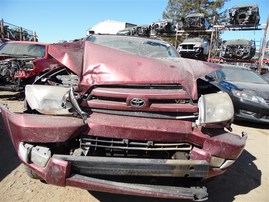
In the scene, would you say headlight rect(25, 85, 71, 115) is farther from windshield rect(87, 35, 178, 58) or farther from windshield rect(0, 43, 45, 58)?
windshield rect(0, 43, 45, 58)

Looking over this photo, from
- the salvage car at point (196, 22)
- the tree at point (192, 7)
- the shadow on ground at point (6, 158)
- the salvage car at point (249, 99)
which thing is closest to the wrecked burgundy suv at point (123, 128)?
the shadow on ground at point (6, 158)

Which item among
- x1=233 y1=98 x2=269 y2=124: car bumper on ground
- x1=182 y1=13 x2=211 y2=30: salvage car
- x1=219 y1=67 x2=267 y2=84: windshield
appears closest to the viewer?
x1=233 y1=98 x2=269 y2=124: car bumper on ground

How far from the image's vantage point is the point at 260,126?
Answer: 613cm

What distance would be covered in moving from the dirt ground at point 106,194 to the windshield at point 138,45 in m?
1.93

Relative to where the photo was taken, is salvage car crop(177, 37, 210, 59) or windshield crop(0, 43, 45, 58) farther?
salvage car crop(177, 37, 210, 59)

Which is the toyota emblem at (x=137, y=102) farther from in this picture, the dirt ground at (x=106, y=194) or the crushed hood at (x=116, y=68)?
the dirt ground at (x=106, y=194)

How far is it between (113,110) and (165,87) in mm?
568

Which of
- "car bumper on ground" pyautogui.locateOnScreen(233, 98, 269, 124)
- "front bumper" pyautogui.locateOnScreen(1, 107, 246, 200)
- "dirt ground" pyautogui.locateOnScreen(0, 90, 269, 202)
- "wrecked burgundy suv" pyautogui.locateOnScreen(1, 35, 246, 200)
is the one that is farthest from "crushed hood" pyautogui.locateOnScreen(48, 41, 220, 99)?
"car bumper on ground" pyautogui.locateOnScreen(233, 98, 269, 124)

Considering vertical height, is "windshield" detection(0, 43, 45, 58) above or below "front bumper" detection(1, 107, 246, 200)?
above

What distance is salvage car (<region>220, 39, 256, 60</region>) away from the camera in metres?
13.8

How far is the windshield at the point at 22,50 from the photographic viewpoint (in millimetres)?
7539

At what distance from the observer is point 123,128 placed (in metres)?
2.13

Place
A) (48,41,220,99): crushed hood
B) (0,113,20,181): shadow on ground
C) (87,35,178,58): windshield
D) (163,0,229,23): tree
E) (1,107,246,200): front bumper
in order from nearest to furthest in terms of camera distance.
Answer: (1,107,246,200): front bumper < (48,41,220,99): crushed hood < (0,113,20,181): shadow on ground < (87,35,178,58): windshield < (163,0,229,23): tree

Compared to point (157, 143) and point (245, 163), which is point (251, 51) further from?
point (157, 143)
